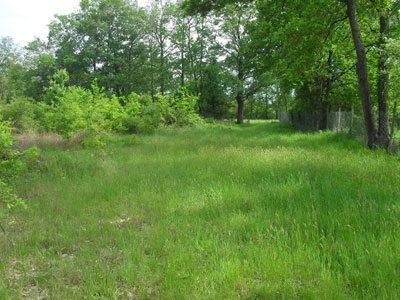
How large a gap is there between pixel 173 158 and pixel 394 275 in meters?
7.46

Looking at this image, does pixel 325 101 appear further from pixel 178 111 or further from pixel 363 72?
pixel 178 111

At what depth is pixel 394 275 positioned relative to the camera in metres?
2.28

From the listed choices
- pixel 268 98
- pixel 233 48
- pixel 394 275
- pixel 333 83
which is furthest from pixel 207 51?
pixel 394 275

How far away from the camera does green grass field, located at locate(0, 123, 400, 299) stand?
95.7 inches

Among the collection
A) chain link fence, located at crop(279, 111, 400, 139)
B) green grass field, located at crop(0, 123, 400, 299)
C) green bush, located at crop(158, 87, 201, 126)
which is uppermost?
green bush, located at crop(158, 87, 201, 126)

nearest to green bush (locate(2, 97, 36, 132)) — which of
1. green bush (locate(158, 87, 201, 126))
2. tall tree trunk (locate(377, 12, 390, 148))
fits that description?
green bush (locate(158, 87, 201, 126))

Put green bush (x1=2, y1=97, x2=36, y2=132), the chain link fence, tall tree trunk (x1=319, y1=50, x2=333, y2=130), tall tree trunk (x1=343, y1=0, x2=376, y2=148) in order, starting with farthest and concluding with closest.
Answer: tall tree trunk (x1=319, y1=50, x2=333, y2=130), green bush (x1=2, y1=97, x2=36, y2=132), the chain link fence, tall tree trunk (x1=343, y1=0, x2=376, y2=148)

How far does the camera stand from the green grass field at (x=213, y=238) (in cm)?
243

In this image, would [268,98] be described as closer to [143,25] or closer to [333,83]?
[143,25]

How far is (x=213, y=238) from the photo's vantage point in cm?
330

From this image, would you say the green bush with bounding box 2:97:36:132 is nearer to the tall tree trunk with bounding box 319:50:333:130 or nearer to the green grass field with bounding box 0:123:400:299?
the green grass field with bounding box 0:123:400:299

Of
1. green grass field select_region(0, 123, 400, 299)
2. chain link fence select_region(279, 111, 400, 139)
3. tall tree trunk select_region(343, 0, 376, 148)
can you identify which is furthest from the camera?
chain link fence select_region(279, 111, 400, 139)

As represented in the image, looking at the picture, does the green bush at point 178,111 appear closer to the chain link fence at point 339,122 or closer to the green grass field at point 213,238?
the chain link fence at point 339,122

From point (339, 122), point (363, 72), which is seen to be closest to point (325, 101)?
point (339, 122)
